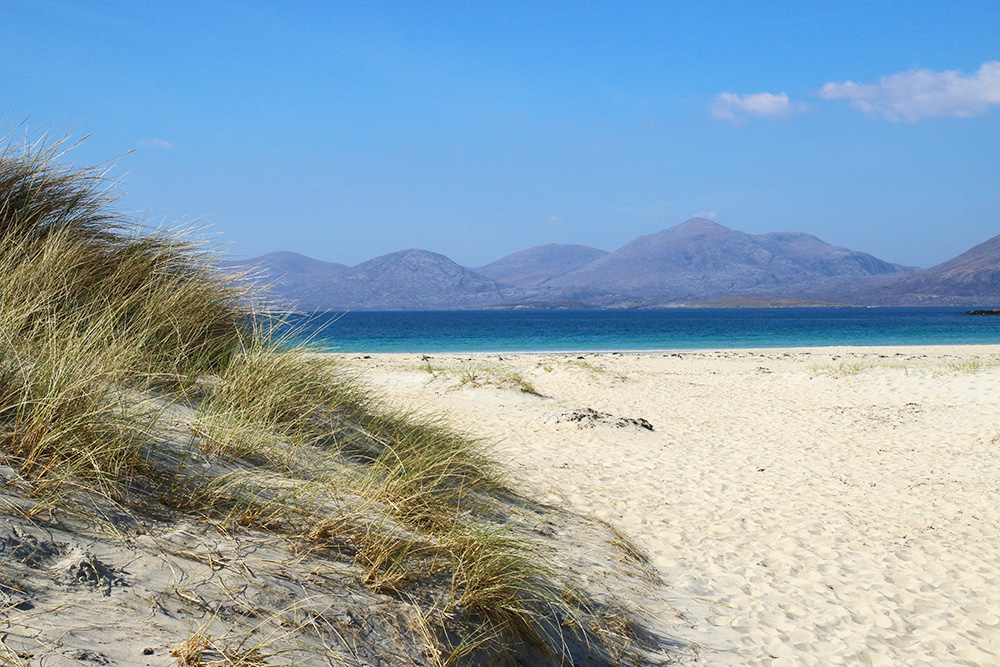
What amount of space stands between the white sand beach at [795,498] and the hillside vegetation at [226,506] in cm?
131

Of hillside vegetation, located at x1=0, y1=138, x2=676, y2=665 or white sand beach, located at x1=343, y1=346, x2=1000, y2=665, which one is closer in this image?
hillside vegetation, located at x1=0, y1=138, x2=676, y2=665

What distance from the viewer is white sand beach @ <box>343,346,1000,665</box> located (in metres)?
4.27

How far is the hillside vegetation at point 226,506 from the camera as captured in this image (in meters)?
2.39

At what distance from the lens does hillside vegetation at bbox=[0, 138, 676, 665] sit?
2.39 m

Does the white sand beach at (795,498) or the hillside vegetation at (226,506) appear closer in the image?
the hillside vegetation at (226,506)

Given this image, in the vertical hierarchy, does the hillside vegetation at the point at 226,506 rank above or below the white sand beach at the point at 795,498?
above

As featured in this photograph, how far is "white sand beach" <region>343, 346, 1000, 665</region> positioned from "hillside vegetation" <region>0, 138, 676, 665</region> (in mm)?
1310

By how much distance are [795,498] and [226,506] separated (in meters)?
6.18

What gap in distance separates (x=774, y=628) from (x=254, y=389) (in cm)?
385

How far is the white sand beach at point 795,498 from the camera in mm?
4270

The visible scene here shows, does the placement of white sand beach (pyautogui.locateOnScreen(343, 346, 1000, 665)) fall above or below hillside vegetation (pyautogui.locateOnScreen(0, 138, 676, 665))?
below

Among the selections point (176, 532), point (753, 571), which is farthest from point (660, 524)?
point (176, 532)

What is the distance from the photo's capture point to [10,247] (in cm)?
490

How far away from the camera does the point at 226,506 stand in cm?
317
